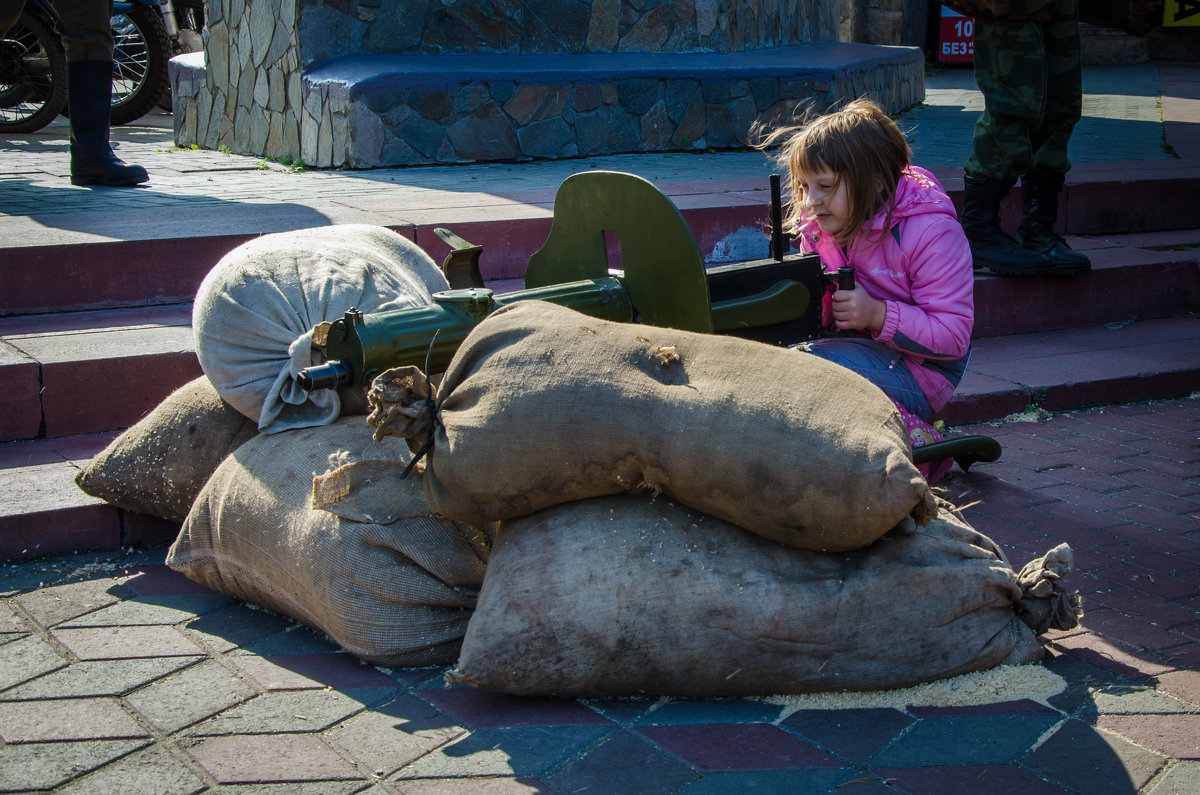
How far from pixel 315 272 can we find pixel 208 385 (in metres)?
0.49

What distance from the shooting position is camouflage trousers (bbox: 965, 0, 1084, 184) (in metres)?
4.26

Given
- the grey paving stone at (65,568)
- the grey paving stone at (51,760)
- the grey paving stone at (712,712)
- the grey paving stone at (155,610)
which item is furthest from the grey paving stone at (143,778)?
the grey paving stone at (65,568)

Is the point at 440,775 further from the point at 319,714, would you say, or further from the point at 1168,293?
the point at 1168,293

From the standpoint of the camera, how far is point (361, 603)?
2176mm

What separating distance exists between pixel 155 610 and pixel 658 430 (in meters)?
1.30

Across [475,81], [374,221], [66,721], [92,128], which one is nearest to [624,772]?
[66,721]

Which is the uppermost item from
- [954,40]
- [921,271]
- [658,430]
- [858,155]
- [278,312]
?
[954,40]

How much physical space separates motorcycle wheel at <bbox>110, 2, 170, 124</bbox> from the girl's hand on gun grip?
295 inches

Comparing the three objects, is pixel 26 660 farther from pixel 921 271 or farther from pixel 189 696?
pixel 921 271

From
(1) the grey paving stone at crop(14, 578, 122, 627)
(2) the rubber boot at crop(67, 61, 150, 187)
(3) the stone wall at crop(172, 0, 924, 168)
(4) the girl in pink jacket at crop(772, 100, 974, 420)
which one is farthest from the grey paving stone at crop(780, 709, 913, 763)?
(3) the stone wall at crop(172, 0, 924, 168)

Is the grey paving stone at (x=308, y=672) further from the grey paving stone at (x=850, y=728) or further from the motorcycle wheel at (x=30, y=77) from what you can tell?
the motorcycle wheel at (x=30, y=77)

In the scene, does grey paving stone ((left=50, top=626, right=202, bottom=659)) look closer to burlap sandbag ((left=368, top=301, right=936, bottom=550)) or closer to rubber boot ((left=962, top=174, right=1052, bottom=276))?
burlap sandbag ((left=368, top=301, right=936, bottom=550))

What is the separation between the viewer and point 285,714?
2020 millimetres

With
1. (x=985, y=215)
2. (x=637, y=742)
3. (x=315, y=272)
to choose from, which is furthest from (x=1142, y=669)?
(x=985, y=215)
